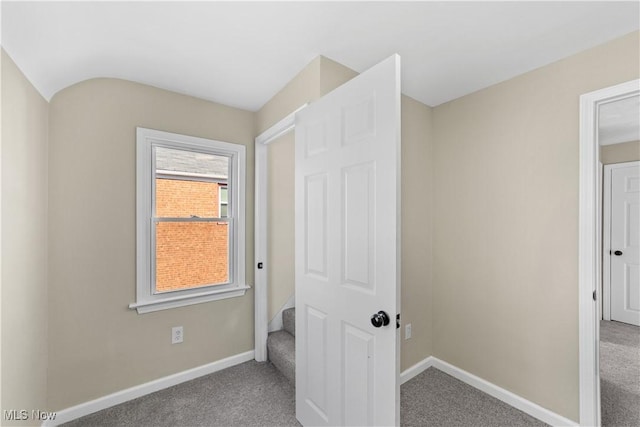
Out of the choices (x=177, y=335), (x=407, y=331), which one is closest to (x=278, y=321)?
(x=177, y=335)

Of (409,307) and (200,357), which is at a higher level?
(409,307)

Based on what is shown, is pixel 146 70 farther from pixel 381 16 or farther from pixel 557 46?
pixel 557 46

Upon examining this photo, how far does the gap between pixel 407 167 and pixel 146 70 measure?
6.80 feet

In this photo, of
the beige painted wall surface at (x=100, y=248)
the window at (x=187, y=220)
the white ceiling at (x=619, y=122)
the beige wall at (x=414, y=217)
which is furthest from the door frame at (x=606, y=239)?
the beige painted wall surface at (x=100, y=248)

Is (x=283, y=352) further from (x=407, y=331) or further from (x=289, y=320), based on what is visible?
(x=407, y=331)

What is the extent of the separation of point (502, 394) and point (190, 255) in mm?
2626

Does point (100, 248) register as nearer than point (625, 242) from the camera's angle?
Yes

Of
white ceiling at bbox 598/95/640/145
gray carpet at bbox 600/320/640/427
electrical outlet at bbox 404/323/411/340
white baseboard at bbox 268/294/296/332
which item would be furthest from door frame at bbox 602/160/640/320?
white baseboard at bbox 268/294/296/332

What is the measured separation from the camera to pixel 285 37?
1545mm

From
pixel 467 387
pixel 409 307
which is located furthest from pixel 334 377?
pixel 467 387

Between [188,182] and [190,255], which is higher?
[188,182]

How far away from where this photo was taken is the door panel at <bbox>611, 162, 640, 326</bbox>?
10.4 feet

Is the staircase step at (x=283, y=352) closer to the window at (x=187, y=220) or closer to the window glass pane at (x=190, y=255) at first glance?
the window at (x=187, y=220)

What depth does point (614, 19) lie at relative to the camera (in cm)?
139
